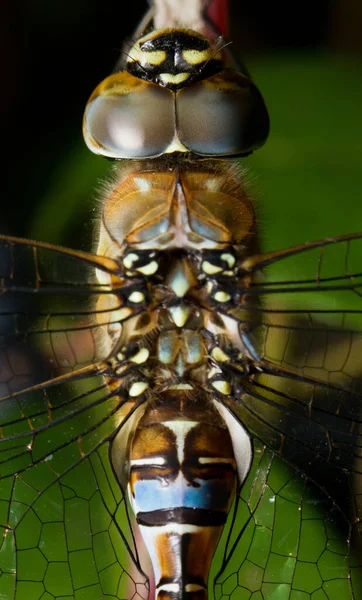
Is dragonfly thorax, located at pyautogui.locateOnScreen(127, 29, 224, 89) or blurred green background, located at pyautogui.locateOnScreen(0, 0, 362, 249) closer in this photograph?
dragonfly thorax, located at pyautogui.locateOnScreen(127, 29, 224, 89)

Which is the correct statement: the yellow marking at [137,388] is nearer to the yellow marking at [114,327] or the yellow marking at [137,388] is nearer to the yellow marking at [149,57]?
the yellow marking at [114,327]

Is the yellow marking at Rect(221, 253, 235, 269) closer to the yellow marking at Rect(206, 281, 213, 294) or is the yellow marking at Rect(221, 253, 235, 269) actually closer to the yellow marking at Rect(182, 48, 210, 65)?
the yellow marking at Rect(206, 281, 213, 294)

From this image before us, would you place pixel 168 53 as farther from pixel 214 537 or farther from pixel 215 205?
pixel 214 537

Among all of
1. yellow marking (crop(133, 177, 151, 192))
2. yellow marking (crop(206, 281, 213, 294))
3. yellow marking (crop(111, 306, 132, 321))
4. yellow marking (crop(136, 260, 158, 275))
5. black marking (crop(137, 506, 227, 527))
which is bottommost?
black marking (crop(137, 506, 227, 527))

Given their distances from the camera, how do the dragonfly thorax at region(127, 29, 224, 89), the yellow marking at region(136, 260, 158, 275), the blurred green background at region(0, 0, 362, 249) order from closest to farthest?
the yellow marking at region(136, 260, 158, 275) < the dragonfly thorax at region(127, 29, 224, 89) < the blurred green background at region(0, 0, 362, 249)

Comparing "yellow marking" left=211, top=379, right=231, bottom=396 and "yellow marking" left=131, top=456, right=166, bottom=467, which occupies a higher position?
"yellow marking" left=211, top=379, right=231, bottom=396

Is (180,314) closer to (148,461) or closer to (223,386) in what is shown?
(223,386)

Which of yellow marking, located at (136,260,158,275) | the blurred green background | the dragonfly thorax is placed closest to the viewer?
yellow marking, located at (136,260,158,275)

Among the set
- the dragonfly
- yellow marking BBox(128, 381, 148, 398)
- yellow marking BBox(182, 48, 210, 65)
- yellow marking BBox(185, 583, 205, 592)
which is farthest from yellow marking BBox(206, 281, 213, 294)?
yellow marking BBox(185, 583, 205, 592)

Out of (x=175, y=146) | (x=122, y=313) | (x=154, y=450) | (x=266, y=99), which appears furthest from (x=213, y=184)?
(x=266, y=99)
